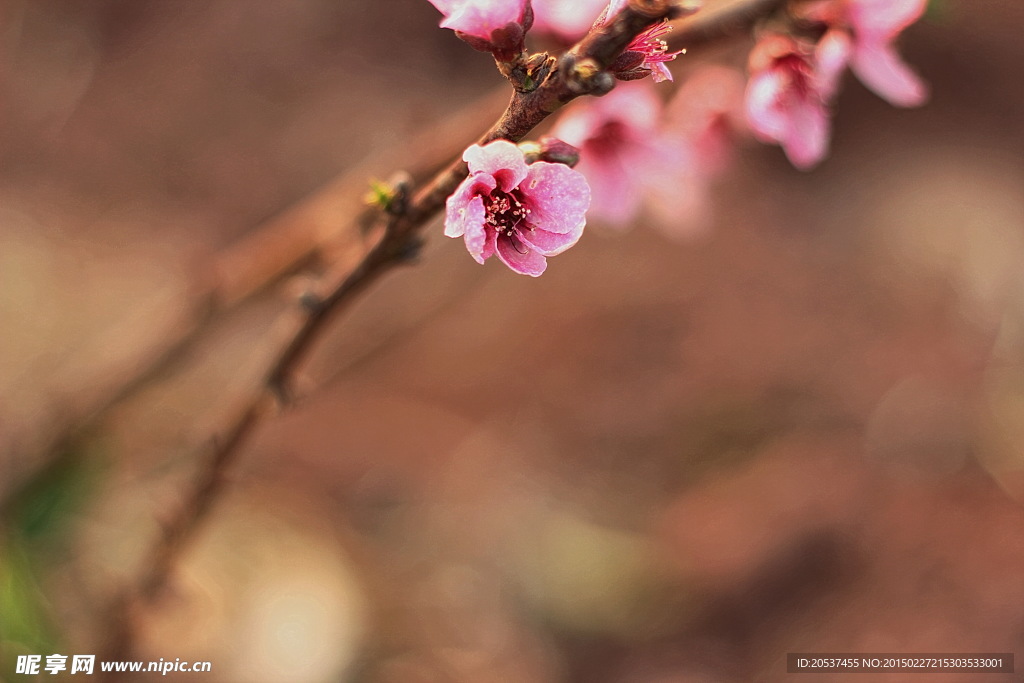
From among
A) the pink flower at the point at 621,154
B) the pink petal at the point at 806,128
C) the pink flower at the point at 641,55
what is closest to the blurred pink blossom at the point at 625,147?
the pink flower at the point at 621,154

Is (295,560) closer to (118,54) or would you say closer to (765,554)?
(765,554)

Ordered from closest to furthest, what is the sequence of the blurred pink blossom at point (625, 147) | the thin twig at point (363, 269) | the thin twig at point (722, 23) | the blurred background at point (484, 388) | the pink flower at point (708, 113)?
the thin twig at point (363, 269)
the thin twig at point (722, 23)
the blurred pink blossom at point (625, 147)
the pink flower at point (708, 113)
the blurred background at point (484, 388)

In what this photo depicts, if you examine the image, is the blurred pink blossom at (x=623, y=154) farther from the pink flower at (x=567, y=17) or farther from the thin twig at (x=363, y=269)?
the thin twig at (x=363, y=269)

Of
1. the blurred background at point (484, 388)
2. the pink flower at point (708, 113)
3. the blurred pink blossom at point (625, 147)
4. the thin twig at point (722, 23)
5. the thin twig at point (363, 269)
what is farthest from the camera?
the blurred background at point (484, 388)

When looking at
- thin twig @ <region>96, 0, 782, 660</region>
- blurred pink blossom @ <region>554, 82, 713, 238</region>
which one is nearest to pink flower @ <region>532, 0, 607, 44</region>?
blurred pink blossom @ <region>554, 82, 713, 238</region>

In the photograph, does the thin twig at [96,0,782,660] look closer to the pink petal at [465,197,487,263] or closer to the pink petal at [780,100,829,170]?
the pink petal at [465,197,487,263]

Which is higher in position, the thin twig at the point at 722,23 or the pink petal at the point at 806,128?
the thin twig at the point at 722,23

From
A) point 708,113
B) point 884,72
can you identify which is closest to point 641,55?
point 884,72
